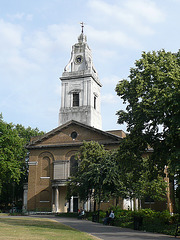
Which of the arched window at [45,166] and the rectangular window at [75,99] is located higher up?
the rectangular window at [75,99]

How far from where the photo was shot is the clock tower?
5384 cm

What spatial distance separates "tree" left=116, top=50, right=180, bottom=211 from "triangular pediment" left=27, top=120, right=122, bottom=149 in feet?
74.5

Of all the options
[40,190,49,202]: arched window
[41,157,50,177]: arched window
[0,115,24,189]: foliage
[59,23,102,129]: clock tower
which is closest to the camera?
[0,115,24,189]: foliage

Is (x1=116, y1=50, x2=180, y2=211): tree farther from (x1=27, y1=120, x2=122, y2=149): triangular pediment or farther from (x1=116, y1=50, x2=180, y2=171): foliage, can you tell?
(x1=27, y1=120, x2=122, y2=149): triangular pediment

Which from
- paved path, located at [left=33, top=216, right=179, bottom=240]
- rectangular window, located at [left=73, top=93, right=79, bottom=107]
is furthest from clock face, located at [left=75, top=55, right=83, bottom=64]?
paved path, located at [left=33, top=216, right=179, bottom=240]

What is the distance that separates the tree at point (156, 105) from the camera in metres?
17.4

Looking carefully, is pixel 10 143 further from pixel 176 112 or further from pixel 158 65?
pixel 176 112

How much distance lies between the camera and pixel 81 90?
55.6m

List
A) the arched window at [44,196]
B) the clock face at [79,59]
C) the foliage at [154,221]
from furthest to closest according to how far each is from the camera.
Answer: the clock face at [79,59] < the arched window at [44,196] < the foliage at [154,221]

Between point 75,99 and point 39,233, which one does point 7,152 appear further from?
point 39,233

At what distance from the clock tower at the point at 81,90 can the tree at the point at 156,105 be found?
3024cm

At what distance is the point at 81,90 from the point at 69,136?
11.3 metres

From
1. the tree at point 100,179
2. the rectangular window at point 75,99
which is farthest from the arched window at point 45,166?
the tree at point 100,179

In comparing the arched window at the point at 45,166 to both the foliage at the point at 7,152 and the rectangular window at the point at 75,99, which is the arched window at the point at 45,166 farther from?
the rectangular window at the point at 75,99
